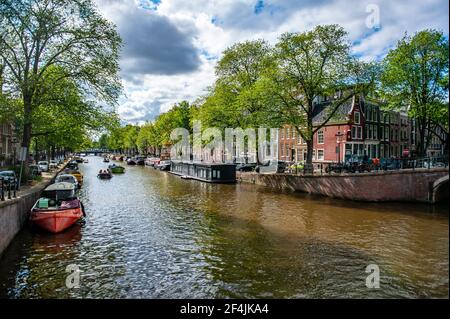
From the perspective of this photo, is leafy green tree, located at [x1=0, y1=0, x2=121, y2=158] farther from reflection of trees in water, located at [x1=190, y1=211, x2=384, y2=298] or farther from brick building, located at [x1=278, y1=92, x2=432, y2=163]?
brick building, located at [x1=278, y1=92, x2=432, y2=163]

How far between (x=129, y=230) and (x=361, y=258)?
12.2 metres

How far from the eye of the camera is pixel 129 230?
18531 millimetres

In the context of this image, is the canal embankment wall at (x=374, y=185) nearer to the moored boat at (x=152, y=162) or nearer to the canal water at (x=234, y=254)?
the canal water at (x=234, y=254)

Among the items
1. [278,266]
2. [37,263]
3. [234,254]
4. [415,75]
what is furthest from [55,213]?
[415,75]

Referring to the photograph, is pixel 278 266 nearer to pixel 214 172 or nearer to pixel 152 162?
pixel 214 172

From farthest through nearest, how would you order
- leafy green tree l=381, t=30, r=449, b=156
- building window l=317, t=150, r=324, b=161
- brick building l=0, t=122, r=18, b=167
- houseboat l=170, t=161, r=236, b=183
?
building window l=317, t=150, r=324, b=161 → brick building l=0, t=122, r=18, b=167 → houseboat l=170, t=161, r=236, b=183 → leafy green tree l=381, t=30, r=449, b=156

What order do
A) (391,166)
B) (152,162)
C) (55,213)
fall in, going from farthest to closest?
(152,162)
(391,166)
(55,213)

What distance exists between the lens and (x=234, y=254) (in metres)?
14.1

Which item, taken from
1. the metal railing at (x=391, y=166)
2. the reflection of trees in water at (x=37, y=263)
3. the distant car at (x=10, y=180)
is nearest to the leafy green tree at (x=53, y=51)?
the distant car at (x=10, y=180)

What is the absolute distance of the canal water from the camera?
417 inches

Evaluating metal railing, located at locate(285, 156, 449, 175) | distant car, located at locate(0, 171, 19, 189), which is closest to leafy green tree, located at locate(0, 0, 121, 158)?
distant car, located at locate(0, 171, 19, 189)

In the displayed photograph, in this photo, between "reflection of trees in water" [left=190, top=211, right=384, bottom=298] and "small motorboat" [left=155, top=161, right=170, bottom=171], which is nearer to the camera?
"reflection of trees in water" [left=190, top=211, right=384, bottom=298]
